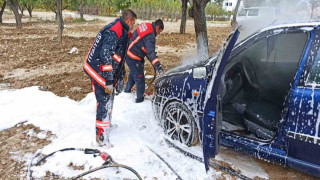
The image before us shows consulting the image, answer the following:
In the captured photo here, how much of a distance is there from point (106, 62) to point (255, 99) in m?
2.17

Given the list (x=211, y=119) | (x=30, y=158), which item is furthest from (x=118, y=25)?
(x=30, y=158)

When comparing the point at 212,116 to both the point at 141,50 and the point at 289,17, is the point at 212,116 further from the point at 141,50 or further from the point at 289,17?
the point at 141,50

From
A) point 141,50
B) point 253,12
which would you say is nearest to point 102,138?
point 141,50

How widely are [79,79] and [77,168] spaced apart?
431 centimetres

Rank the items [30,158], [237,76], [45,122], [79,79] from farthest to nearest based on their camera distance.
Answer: [79,79]
[45,122]
[237,76]
[30,158]

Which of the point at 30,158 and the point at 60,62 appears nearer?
the point at 30,158

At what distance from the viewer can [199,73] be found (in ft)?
11.3

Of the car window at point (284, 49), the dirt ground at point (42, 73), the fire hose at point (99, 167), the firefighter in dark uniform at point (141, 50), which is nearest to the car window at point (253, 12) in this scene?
the dirt ground at point (42, 73)

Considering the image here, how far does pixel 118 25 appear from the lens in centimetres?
380

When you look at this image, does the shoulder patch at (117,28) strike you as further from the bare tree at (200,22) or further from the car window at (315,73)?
the bare tree at (200,22)

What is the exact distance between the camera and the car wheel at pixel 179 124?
3715 mm

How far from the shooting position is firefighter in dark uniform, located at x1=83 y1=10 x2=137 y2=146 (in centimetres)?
371

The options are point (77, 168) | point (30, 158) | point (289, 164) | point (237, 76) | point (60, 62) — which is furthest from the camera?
point (60, 62)

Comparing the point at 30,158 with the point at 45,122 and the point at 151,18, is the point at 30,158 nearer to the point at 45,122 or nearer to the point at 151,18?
the point at 45,122
